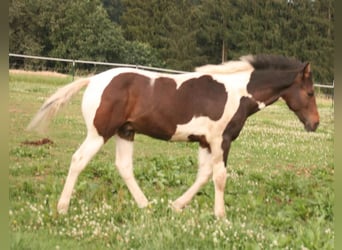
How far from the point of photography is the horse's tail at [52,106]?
6.73 m

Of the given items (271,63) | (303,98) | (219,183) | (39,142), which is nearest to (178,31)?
(39,142)

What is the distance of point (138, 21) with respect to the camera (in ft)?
227

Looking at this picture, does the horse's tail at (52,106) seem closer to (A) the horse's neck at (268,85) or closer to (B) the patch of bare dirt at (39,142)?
(A) the horse's neck at (268,85)

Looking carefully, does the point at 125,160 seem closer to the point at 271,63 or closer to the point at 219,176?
the point at 219,176

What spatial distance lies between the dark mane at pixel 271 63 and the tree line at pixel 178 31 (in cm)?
4245

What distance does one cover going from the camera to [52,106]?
266 inches

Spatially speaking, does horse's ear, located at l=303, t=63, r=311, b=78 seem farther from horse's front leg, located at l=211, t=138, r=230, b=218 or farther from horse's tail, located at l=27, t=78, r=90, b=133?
horse's tail, located at l=27, t=78, r=90, b=133

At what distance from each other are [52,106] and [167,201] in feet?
6.31

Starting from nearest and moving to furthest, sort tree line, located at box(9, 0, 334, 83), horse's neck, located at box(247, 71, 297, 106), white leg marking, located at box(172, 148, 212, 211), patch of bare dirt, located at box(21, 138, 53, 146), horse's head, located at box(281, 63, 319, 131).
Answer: white leg marking, located at box(172, 148, 212, 211) → horse's neck, located at box(247, 71, 297, 106) → horse's head, located at box(281, 63, 319, 131) → patch of bare dirt, located at box(21, 138, 53, 146) → tree line, located at box(9, 0, 334, 83)

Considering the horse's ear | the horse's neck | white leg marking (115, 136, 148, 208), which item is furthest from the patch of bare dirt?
the horse's ear

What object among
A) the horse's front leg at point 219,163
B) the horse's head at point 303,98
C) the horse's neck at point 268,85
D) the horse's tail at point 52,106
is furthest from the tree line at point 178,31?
the horse's tail at point 52,106

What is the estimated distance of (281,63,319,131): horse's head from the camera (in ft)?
23.9

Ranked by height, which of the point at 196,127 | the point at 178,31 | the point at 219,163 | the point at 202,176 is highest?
the point at 196,127

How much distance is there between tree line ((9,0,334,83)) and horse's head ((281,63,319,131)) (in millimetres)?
42447
